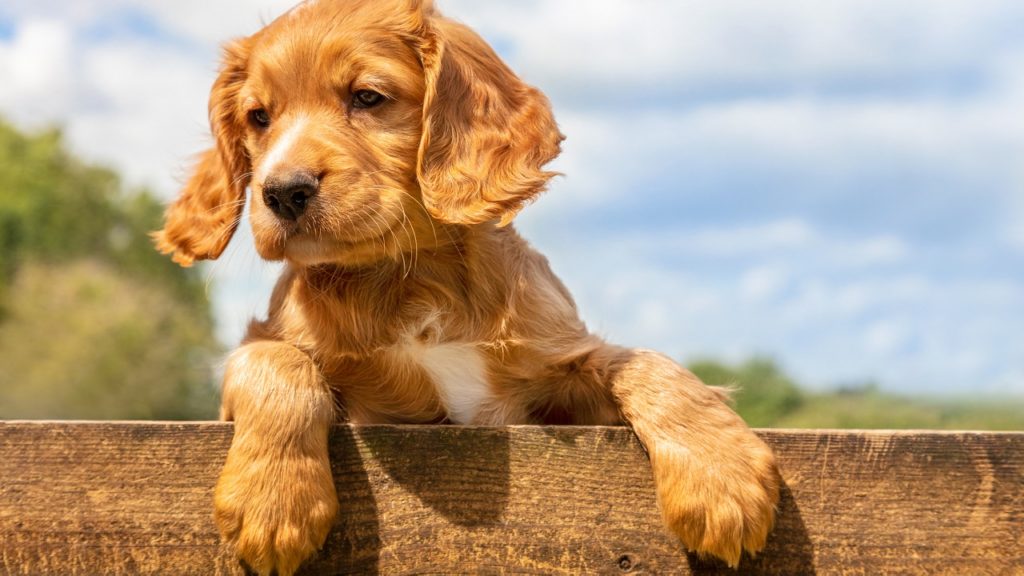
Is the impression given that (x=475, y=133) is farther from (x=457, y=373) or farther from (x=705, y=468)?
(x=705, y=468)

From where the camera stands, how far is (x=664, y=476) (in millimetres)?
2453

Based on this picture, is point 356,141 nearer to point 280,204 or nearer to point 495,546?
point 280,204

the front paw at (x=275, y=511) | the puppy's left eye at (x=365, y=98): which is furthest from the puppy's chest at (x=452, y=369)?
the puppy's left eye at (x=365, y=98)

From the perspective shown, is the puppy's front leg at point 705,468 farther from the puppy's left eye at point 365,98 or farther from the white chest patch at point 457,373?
the puppy's left eye at point 365,98

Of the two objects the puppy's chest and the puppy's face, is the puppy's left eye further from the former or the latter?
the puppy's chest

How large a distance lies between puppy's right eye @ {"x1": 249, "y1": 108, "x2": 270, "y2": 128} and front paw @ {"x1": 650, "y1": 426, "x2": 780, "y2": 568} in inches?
60.5

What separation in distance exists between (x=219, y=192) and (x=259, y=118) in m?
0.34

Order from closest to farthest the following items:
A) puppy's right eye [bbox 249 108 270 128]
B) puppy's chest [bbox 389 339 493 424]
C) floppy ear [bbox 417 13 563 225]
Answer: floppy ear [bbox 417 13 563 225], puppy's chest [bbox 389 339 493 424], puppy's right eye [bbox 249 108 270 128]

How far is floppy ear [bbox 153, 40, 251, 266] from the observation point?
313cm

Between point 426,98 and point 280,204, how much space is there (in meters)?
0.55

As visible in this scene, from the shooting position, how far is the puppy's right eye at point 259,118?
2.99 meters

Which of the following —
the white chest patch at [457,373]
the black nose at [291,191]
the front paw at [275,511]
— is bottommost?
the front paw at [275,511]

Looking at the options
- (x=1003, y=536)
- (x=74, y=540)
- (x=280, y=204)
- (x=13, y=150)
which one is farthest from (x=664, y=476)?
(x=13, y=150)

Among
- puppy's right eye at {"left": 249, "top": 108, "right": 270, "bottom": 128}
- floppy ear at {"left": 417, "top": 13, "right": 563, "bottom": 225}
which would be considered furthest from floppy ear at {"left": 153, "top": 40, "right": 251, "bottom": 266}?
floppy ear at {"left": 417, "top": 13, "right": 563, "bottom": 225}
